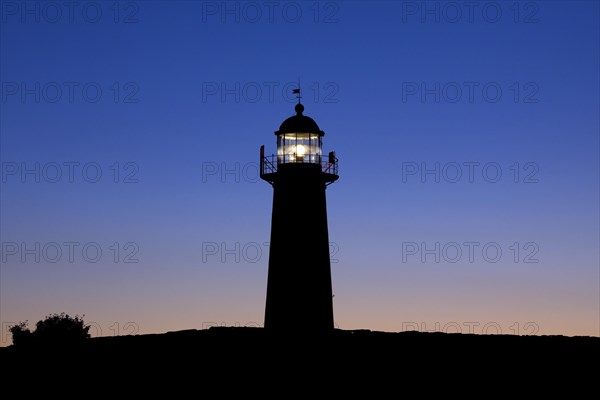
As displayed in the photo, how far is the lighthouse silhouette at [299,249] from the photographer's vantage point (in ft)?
142

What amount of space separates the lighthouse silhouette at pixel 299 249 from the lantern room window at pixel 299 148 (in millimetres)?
55

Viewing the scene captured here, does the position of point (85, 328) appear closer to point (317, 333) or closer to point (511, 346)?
point (317, 333)

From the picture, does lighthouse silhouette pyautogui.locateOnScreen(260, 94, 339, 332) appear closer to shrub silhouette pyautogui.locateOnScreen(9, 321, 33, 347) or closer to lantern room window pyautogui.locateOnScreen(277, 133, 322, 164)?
lantern room window pyautogui.locateOnScreen(277, 133, 322, 164)

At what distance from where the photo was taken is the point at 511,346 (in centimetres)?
4138

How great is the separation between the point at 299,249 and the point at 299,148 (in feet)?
15.3

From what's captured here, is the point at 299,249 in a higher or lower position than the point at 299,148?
lower

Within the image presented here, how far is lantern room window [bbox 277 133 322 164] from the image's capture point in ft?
146

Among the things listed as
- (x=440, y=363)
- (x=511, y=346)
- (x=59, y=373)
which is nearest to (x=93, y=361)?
(x=59, y=373)

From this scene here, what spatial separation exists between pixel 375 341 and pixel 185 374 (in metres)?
10.2

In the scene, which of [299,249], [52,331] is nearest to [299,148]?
[299,249]

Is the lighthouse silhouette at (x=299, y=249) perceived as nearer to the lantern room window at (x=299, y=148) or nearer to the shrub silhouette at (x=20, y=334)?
the lantern room window at (x=299, y=148)

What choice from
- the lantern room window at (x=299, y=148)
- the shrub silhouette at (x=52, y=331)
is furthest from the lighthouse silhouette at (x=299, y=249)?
the shrub silhouette at (x=52, y=331)

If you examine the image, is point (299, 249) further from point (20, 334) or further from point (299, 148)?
point (20, 334)

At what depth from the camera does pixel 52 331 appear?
193ft
